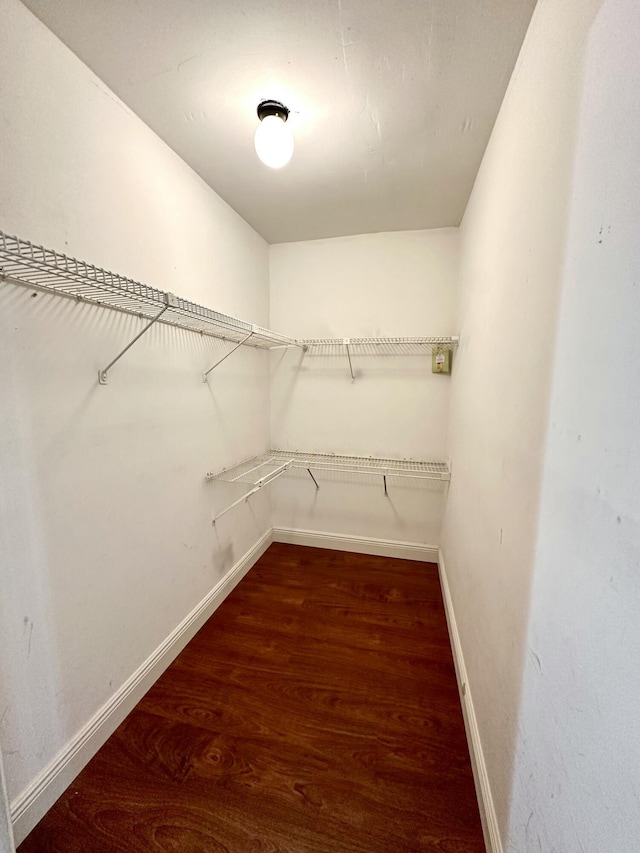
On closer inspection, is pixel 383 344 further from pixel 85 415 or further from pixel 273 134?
pixel 85 415

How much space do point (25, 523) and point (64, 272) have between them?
712mm

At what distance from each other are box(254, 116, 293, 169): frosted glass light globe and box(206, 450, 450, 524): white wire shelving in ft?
4.92

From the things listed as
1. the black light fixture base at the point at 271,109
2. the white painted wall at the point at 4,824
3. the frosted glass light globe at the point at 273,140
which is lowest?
the white painted wall at the point at 4,824

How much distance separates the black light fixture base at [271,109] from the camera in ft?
3.90

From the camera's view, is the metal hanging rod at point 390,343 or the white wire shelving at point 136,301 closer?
the white wire shelving at point 136,301

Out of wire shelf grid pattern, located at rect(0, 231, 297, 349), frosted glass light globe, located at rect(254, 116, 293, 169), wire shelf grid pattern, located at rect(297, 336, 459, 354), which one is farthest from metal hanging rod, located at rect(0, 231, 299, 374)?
wire shelf grid pattern, located at rect(297, 336, 459, 354)

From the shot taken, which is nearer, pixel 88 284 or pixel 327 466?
pixel 88 284

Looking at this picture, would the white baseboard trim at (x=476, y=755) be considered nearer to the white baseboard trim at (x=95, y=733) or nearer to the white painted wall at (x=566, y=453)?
the white painted wall at (x=566, y=453)

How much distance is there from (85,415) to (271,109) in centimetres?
131

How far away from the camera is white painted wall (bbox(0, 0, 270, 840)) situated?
0.90 m

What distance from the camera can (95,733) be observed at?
1147mm

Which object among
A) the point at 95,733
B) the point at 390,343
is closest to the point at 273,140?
the point at 390,343

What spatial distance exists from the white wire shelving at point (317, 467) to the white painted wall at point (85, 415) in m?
0.36

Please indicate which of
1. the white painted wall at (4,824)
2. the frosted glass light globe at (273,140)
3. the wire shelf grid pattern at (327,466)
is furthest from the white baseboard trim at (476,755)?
the frosted glass light globe at (273,140)
